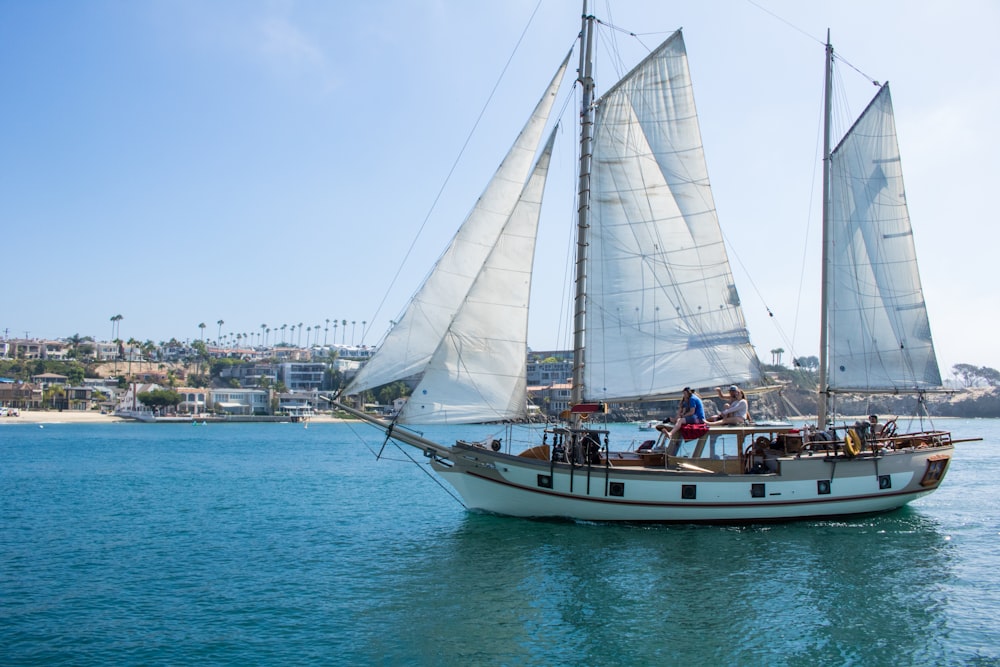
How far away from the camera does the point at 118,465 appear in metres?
46.7

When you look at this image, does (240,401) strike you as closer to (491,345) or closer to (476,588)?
(491,345)

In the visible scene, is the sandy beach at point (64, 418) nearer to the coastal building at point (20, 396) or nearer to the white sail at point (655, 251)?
the coastal building at point (20, 396)

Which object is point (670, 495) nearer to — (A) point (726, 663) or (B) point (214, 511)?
(A) point (726, 663)

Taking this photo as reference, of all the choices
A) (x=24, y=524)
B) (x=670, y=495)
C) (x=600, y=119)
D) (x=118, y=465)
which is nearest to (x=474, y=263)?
(x=600, y=119)

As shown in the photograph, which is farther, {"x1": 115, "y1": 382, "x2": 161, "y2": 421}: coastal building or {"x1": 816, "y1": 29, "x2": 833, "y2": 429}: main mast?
{"x1": 115, "y1": 382, "x2": 161, "y2": 421}: coastal building

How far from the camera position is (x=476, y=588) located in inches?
623

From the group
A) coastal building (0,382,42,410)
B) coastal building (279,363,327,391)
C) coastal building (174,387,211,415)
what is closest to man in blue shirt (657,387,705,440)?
coastal building (174,387,211,415)

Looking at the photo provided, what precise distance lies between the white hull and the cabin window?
8.95 ft

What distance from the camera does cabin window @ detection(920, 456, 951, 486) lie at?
24500mm

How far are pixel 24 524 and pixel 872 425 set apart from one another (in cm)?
2746

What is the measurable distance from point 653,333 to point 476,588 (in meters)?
10.5

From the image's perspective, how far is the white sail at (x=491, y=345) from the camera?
20.3 metres

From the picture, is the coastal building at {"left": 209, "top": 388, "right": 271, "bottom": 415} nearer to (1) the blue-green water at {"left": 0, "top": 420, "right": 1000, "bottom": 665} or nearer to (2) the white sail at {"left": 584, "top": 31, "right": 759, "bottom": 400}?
(1) the blue-green water at {"left": 0, "top": 420, "right": 1000, "bottom": 665}

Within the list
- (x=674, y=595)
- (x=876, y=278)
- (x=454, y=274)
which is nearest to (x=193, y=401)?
(x=454, y=274)
